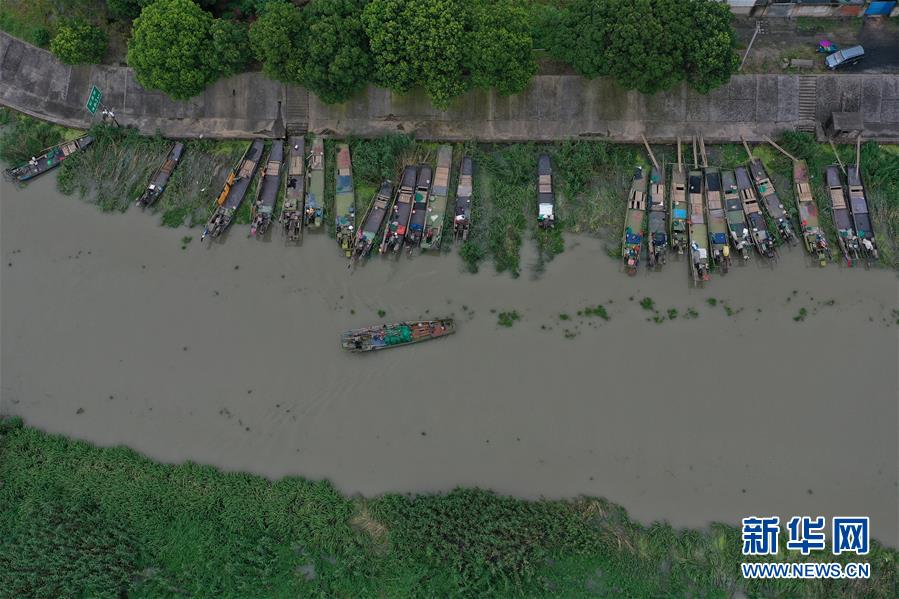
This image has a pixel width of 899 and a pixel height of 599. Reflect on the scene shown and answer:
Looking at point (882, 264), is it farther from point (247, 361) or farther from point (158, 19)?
point (158, 19)

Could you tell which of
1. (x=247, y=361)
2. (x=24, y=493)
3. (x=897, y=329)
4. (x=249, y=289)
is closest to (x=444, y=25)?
(x=249, y=289)

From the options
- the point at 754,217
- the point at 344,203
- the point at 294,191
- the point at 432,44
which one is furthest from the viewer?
the point at 294,191

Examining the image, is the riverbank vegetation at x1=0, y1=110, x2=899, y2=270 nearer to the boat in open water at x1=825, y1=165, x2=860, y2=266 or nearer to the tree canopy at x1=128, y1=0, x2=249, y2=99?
the boat in open water at x1=825, y1=165, x2=860, y2=266

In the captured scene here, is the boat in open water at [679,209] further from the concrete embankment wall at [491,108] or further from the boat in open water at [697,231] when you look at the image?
the concrete embankment wall at [491,108]

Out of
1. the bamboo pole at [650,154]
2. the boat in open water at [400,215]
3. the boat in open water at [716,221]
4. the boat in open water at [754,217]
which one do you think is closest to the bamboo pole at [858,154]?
the boat in open water at [754,217]

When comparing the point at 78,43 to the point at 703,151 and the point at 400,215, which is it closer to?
the point at 400,215

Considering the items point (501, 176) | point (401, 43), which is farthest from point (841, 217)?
point (401, 43)

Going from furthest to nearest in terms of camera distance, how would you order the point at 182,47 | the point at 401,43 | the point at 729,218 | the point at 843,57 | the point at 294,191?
the point at 294,191 < the point at 843,57 < the point at 729,218 < the point at 182,47 < the point at 401,43
